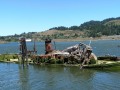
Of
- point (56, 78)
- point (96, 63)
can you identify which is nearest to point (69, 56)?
point (96, 63)

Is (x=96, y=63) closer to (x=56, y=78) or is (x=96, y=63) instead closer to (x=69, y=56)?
(x=69, y=56)

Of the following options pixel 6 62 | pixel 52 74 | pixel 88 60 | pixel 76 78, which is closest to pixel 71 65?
pixel 88 60

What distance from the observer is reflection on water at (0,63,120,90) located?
5056 cm

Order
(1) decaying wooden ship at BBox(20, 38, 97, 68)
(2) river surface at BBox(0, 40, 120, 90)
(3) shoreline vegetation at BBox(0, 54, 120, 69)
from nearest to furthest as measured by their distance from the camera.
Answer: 1. (2) river surface at BBox(0, 40, 120, 90)
2. (3) shoreline vegetation at BBox(0, 54, 120, 69)
3. (1) decaying wooden ship at BBox(20, 38, 97, 68)

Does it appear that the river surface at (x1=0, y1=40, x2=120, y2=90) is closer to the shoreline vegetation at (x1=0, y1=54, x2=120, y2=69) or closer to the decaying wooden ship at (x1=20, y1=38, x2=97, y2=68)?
the shoreline vegetation at (x1=0, y1=54, x2=120, y2=69)

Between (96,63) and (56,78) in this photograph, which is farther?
(96,63)

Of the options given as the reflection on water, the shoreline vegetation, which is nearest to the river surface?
the reflection on water

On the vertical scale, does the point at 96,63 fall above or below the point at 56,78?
above

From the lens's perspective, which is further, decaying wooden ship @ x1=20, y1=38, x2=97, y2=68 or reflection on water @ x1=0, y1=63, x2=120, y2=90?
decaying wooden ship @ x1=20, y1=38, x2=97, y2=68

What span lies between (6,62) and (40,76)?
25.2m

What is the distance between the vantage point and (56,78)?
58.9 m

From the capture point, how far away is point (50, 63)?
7581cm

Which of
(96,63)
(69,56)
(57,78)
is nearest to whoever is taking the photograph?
(57,78)

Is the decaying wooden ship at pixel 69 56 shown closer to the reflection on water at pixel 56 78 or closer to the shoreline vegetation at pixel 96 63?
the shoreline vegetation at pixel 96 63
